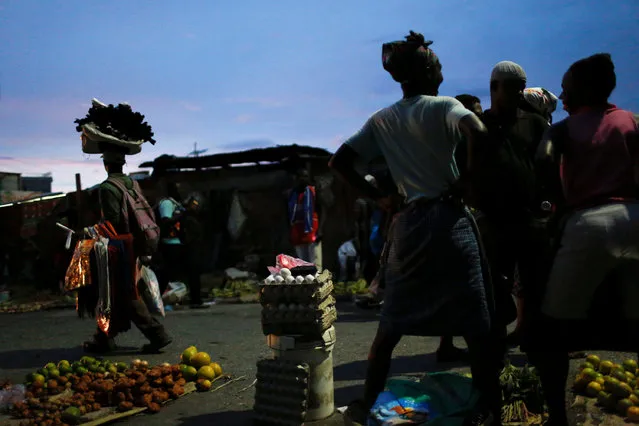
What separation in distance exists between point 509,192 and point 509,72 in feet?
2.85

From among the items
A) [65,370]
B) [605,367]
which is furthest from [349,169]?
[65,370]

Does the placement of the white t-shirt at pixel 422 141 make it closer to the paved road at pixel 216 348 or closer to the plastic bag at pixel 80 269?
the paved road at pixel 216 348

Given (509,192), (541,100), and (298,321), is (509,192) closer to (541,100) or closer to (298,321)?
(541,100)

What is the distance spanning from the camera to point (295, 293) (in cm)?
435

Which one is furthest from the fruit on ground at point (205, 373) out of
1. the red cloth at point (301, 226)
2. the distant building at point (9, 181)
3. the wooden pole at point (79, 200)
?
the distant building at point (9, 181)

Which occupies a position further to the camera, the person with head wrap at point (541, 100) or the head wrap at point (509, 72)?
the person with head wrap at point (541, 100)

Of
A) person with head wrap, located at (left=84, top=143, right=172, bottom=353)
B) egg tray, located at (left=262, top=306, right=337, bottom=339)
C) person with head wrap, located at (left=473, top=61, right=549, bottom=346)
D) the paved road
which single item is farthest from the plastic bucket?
person with head wrap, located at (left=84, top=143, right=172, bottom=353)

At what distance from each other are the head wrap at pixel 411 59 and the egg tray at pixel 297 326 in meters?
1.71

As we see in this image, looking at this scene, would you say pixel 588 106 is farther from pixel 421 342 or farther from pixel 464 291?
pixel 421 342

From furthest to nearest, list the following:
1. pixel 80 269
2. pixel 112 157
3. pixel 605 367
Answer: pixel 112 157
pixel 80 269
pixel 605 367

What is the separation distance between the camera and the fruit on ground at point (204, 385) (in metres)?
5.41

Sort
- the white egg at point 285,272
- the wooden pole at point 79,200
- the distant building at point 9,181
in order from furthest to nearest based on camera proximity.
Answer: the distant building at point 9,181
the wooden pole at point 79,200
the white egg at point 285,272

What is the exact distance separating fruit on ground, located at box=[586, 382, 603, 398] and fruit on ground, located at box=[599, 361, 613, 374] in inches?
14.6

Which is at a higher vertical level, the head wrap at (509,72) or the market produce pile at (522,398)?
the head wrap at (509,72)
